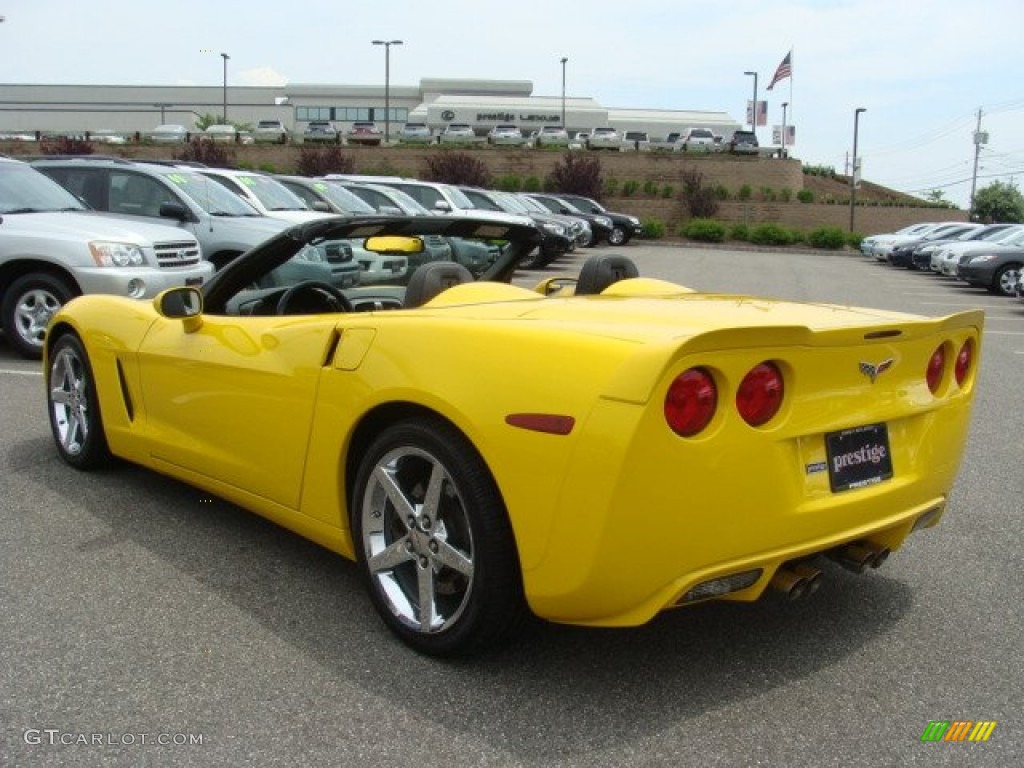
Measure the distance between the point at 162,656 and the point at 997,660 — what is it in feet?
8.50

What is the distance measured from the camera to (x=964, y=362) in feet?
11.3

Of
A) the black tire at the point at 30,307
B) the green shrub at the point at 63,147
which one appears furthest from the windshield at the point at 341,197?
the green shrub at the point at 63,147

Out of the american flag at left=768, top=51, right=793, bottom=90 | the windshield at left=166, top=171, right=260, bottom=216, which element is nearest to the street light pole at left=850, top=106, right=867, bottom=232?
the american flag at left=768, top=51, right=793, bottom=90

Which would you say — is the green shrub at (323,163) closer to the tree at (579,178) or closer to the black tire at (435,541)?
the tree at (579,178)

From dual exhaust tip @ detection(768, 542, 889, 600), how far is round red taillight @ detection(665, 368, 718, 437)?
2.13 feet

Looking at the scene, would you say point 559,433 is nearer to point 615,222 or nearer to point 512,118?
point 615,222

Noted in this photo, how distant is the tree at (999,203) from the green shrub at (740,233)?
3903 centimetres

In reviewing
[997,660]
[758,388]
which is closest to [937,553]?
[997,660]

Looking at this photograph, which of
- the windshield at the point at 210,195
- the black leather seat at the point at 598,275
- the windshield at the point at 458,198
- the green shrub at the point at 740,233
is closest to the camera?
the black leather seat at the point at 598,275

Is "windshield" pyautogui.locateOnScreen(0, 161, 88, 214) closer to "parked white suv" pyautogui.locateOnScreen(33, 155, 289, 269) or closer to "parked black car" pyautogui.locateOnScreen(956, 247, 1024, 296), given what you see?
"parked white suv" pyautogui.locateOnScreen(33, 155, 289, 269)

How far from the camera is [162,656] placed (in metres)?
3.05

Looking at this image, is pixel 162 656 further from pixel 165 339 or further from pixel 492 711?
pixel 165 339

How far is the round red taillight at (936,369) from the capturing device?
3.29 meters

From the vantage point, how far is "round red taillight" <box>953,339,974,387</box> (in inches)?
134
